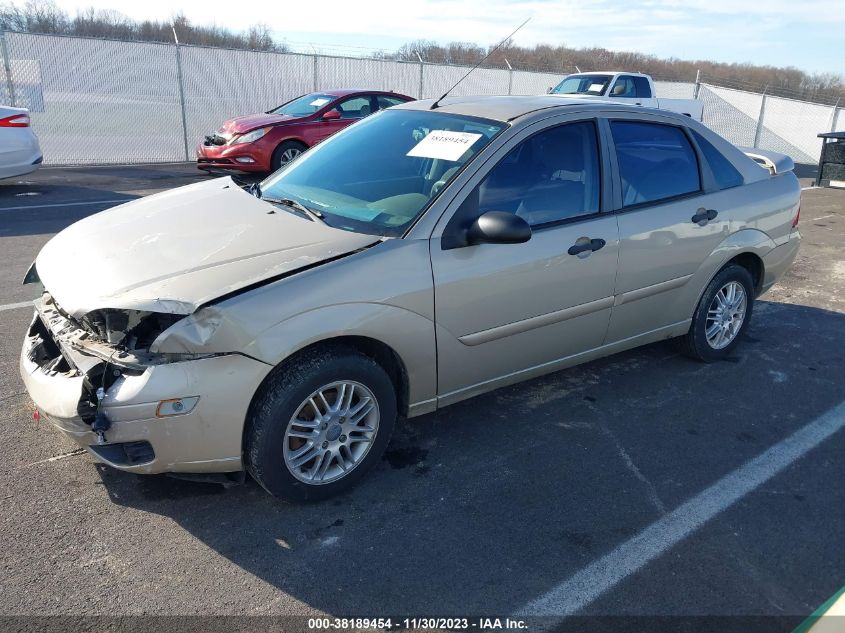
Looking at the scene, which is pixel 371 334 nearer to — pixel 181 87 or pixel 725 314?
pixel 725 314

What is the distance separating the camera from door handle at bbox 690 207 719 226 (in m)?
4.25

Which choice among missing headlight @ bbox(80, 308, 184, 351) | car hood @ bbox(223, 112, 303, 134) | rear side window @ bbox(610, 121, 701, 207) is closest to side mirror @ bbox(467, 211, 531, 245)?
rear side window @ bbox(610, 121, 701, 207)

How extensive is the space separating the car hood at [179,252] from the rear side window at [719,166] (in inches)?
99.9

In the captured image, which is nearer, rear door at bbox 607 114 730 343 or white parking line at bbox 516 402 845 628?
white parking line at bbox 516 402 845 628

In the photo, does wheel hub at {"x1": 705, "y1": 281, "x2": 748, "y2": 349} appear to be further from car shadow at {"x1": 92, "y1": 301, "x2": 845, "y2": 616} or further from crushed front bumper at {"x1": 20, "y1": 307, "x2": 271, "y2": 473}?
crushed front bumper at {"x1": 20, "y1": 307, "x2": 271, "y2": 473}

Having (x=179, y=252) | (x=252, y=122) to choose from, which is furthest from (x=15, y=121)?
(x=179, y=252)

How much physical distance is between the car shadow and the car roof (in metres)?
1.66

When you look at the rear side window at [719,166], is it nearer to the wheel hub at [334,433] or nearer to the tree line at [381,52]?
the wheel hub at [334,433]

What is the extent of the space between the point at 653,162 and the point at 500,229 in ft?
5.11

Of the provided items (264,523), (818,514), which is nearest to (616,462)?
(818,514)

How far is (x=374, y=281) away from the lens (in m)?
3.01

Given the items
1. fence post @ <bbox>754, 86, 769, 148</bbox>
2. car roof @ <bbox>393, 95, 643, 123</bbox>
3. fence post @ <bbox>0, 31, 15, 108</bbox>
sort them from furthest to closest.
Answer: fence post @ <bbox>754, 86, 769, 148</bbox> < fence post @ <bbox>0, 31, 15, 108</bbox> < car roof @ <bbox>393, 95, 643, 123</bbox>

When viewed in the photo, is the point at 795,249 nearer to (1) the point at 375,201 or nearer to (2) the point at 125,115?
(1) the point at 375,201

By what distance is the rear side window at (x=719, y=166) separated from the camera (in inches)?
176
